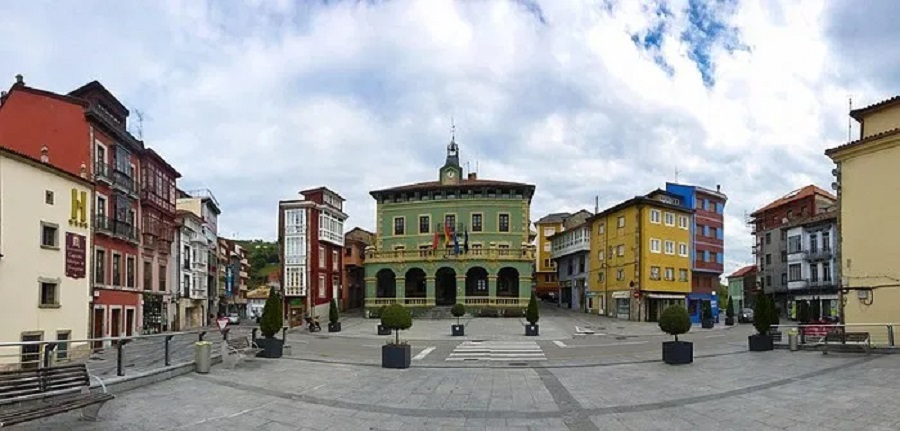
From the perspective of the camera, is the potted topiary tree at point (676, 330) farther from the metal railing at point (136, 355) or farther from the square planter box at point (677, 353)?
the metal railing at point (136, 355)

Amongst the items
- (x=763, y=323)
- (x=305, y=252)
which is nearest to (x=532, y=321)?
(x=763, y=323)

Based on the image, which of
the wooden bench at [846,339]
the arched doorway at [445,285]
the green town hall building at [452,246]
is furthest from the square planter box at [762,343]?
the arched doorway at [445,285]

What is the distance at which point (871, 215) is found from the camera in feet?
77.5

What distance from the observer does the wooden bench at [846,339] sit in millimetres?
20858

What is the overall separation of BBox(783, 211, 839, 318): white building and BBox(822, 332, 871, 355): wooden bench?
42.6 meters

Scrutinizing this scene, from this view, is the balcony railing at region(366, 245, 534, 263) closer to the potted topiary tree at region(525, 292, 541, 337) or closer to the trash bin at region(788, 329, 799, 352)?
the potted topiary tree at region(525, 292, 541, 337)

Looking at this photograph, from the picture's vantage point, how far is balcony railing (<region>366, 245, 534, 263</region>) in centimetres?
5853

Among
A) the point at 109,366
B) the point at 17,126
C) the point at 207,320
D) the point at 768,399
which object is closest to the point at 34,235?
the point at 17,126

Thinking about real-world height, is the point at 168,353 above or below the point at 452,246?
below

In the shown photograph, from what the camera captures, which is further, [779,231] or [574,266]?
[779,231]

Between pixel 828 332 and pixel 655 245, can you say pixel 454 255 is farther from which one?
pixel 828 332

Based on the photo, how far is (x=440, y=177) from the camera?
214 feet

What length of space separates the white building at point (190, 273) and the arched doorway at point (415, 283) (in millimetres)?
19423

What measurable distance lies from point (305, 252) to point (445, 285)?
14824 millimetres
